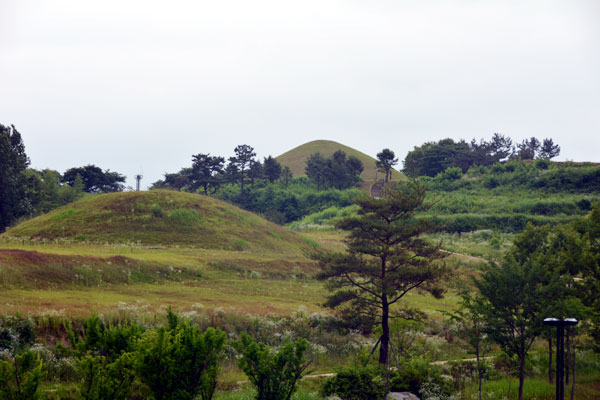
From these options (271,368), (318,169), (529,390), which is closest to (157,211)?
(529,390)

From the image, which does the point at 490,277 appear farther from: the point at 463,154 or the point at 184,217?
the point at 463,154

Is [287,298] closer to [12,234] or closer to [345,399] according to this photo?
[345,399]

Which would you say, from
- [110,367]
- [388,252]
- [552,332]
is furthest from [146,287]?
[552,332]

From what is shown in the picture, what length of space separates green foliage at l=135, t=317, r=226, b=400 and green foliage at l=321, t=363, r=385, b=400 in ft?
15.8

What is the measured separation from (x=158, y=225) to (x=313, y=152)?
95468mm

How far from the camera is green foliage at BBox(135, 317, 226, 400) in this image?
8562 millimetres

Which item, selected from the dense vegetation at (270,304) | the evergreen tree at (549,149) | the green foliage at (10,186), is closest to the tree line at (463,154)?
the evergreen tree at (549,149)

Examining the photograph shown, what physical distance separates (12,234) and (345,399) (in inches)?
1341

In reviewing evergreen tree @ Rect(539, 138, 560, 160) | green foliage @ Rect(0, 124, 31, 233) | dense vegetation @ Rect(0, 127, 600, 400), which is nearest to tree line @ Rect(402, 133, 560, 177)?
evergreen tree @ Rect(539, 138, 560, 160)

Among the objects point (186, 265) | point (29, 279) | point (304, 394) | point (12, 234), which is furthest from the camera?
point (12, 234)

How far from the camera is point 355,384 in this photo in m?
13.2

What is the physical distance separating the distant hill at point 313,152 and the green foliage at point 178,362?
4250 inches

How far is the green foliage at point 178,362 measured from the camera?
28.1ft

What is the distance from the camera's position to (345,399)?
1298cm
